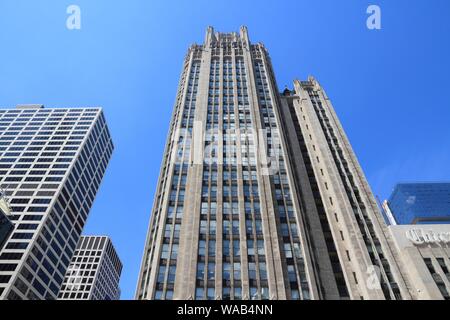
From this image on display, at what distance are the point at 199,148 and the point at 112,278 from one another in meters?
156

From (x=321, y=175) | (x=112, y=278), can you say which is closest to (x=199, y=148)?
(x=321, y=175)

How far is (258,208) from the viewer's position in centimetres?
5872

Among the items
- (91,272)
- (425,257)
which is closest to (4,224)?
(91,272)

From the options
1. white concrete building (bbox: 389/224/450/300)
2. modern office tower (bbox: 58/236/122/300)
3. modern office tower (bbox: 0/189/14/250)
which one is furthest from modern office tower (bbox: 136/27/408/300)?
modern office tower (bbox: 58/236/122/300)

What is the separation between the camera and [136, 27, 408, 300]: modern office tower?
48500mm

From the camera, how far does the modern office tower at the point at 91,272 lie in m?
160

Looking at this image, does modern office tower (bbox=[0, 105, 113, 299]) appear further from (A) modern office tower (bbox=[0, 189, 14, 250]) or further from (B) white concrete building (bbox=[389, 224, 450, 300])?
(B) white concrete building (bbox=[389, 224, 450, 300])

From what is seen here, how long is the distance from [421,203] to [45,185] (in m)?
152

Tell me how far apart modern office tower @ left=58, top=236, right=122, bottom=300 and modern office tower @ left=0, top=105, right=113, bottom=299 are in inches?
1689

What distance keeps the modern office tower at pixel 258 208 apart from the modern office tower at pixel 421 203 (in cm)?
8282

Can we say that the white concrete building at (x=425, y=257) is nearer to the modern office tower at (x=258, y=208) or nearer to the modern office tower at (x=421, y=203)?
the modern office tower at (x=258, y=208)

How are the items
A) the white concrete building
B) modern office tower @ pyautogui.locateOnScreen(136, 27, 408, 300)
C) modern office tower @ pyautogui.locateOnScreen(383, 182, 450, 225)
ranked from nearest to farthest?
1. the white concrete building
2. modern office tower @ pyautogui.locateOnScreen(136, 27, 408, 300)
3. modern office tower @ pyautogui.locateOnScreen(383, 182, 450, 225)

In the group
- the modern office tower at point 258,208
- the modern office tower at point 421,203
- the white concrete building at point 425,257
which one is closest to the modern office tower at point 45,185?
the modern office tower at point 258,208
